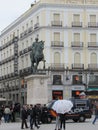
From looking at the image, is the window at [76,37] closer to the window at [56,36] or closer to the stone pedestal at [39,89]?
the window at [56,36]

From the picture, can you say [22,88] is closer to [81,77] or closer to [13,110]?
[81,77]

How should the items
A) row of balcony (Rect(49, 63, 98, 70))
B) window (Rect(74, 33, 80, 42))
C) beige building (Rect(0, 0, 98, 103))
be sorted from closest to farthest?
beige building (Rect(0, 0, 98, 103)) → row of balcony (Rect(49, 63, 98, 70)) → window (Rect(74, 33, 80, 42))

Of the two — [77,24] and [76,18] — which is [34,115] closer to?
[77,24]

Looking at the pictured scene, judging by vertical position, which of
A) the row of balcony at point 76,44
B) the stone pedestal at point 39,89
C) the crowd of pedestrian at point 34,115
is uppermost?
the row of balcony at point 76,44

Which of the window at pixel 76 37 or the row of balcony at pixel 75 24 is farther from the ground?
the row of balcony at pixel 75 24

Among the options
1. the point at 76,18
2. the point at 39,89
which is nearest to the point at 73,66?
the point at 76,18

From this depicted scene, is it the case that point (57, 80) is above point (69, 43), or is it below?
below

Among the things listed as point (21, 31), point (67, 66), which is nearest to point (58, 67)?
point (67, 66)

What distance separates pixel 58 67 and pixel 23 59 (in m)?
11.6

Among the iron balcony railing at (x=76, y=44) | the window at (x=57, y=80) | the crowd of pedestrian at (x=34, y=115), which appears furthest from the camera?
the iron balcony railing at (x=76, y=44)

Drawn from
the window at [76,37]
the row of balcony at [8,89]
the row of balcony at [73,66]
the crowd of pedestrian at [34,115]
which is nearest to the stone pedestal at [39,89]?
the crowd of pedestrian at [34,115]

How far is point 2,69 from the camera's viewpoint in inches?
3875

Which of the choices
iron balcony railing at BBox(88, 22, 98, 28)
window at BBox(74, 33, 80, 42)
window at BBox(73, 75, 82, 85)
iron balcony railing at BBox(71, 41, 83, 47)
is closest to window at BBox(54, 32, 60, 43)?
iron balcony railing at BBox(71, 41, 83, 47)

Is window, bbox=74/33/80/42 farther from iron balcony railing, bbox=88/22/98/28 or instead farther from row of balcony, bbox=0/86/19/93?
row of balcony, bbox=0/86/19/93
